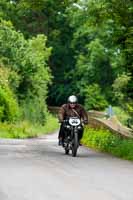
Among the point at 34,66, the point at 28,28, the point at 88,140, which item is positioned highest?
the point at 28,28

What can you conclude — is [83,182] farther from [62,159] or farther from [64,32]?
[64,32]

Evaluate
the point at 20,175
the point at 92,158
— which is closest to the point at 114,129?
the point at 92,158

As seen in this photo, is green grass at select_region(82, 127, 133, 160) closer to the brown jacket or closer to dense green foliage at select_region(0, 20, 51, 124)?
the brown jacket

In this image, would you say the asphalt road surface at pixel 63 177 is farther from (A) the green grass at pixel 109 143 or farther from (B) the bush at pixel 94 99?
(B) the bush at pixel 94 99

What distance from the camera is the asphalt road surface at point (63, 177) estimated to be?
39.1 ft

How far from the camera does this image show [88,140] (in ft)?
91.2

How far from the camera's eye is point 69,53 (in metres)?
85.8

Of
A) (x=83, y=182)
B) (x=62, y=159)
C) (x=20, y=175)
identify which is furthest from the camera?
Result: (x=62, y=159)

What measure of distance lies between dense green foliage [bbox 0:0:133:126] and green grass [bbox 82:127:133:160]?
153cm

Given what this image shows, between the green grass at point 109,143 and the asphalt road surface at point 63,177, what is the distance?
794 mm

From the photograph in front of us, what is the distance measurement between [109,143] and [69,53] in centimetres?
6267

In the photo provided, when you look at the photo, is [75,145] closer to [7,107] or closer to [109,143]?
[109,143]

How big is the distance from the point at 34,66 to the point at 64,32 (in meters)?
37.3

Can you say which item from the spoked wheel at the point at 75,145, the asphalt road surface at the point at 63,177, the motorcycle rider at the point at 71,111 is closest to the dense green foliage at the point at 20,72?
the motorcycle rider at the point at 71,111
